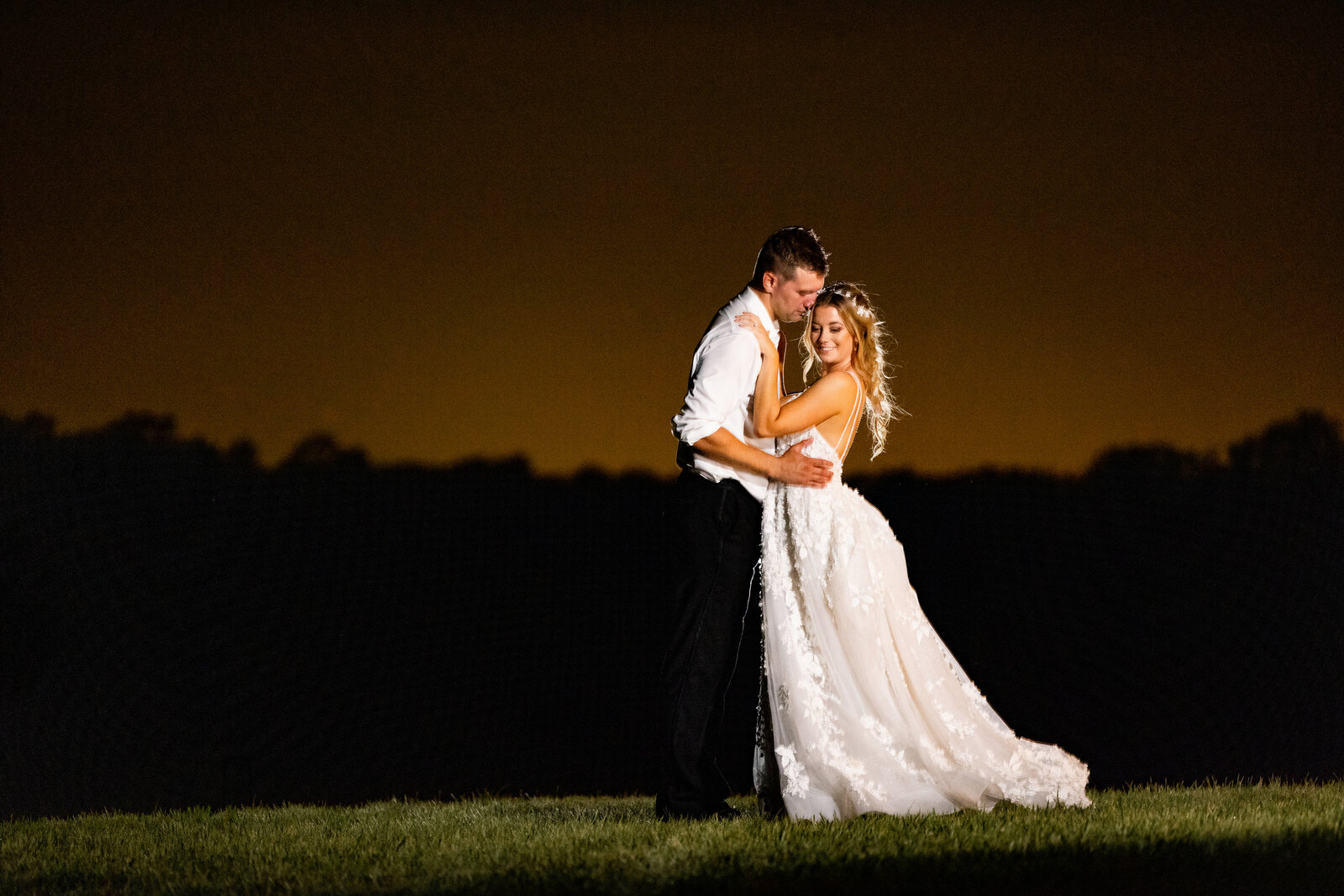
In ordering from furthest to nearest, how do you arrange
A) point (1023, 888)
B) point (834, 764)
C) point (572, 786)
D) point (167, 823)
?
point (572, 786)
point (167, 823)
point (834, 764)
point (1023, 888)

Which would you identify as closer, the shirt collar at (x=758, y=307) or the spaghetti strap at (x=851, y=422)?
the shirt collar at (x=758, y=307)

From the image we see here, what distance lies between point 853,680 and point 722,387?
1.18 m

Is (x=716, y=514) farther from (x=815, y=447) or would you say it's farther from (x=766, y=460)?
(x=815, y=447)

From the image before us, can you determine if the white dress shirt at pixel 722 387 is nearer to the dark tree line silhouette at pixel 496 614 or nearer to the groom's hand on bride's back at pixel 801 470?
the groom's hand on bride's back at pixel 801 470

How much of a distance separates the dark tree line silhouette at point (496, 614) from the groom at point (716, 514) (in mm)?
5918

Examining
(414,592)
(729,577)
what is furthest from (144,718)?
(729,577)

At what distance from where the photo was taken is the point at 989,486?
1089cm

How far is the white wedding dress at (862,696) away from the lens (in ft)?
13.2

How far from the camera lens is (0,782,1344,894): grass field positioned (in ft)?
9.98

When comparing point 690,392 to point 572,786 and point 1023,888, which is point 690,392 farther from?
point 572,786

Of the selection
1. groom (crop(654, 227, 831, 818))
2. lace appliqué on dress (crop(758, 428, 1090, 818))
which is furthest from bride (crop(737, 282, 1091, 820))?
groom (crop(654, 227, 831, 818))

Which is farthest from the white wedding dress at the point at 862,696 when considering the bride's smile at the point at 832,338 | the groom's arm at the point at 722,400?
the bride's smile at the point at 832,338

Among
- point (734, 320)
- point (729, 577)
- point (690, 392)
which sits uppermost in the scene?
point (734, 320)

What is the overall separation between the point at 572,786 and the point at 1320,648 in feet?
22.4
